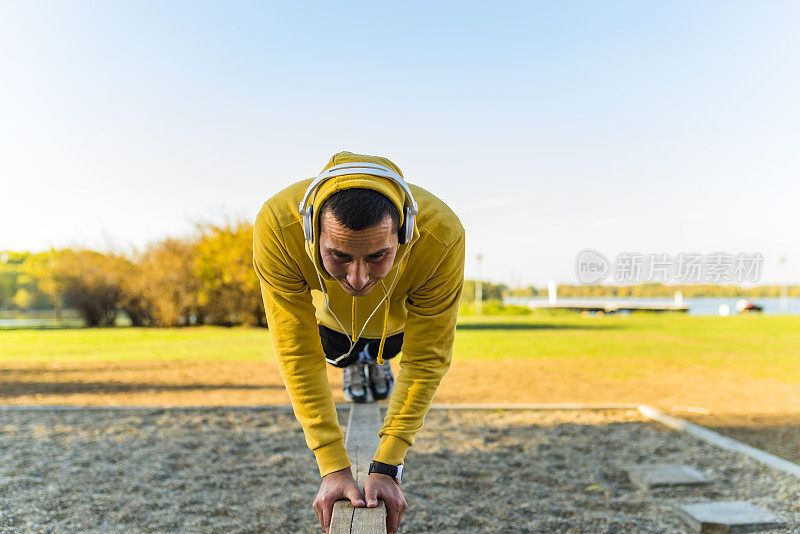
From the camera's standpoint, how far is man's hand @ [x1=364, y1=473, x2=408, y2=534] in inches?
69.8

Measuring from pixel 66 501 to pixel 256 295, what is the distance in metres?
15.8

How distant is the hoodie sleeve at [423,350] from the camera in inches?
75.1

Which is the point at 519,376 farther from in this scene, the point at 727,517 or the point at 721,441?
the point at 727,517

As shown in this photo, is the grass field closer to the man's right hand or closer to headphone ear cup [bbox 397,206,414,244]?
the man's right hand

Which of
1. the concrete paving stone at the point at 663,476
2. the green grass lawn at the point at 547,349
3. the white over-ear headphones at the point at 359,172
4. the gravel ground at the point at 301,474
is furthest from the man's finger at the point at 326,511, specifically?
the green grass lawn at the point at 547,349

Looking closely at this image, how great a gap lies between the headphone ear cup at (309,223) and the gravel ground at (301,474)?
2.16m

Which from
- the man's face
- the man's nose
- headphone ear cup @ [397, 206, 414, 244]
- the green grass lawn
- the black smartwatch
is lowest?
the green grass lawn

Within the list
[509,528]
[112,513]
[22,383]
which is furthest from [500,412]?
[22,383]

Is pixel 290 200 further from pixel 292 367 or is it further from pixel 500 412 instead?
pixel 500 412

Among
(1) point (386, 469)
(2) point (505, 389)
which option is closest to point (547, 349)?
(2) point (505, 389)

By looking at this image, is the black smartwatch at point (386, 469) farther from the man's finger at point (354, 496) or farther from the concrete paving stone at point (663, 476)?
the concrete paving stone at point (663, 476)

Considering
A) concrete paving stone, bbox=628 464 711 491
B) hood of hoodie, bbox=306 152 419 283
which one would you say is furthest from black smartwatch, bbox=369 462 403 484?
concrete paving stone, bbox=628 464 711 491

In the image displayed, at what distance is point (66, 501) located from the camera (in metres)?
3.44

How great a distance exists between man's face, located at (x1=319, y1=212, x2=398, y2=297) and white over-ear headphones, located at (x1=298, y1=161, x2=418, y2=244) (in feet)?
0.20
